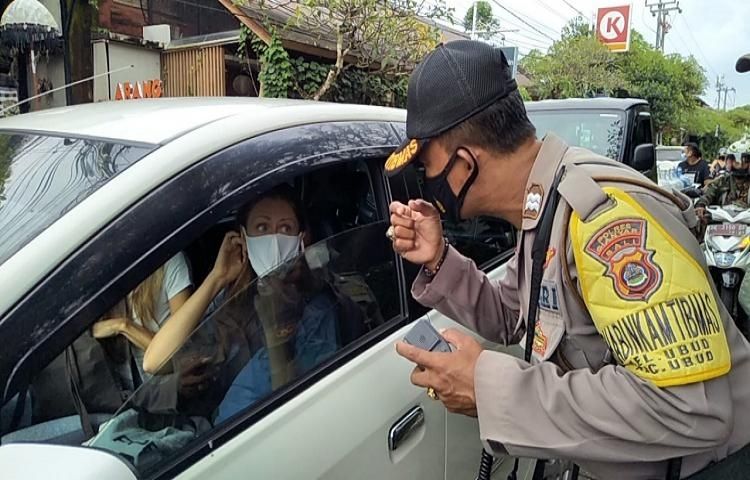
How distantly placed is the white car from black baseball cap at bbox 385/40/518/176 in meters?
0.36

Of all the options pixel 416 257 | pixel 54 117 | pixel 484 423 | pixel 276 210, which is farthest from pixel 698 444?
pixel 54 117

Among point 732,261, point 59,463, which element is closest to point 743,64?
point 732,261

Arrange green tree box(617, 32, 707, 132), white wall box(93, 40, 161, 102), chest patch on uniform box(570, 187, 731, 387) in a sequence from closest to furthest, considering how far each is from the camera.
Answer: chest patch on uniform box(570, 187, 731, 387)
white wall box(93, 40, 161, 102)
green tree box(617, 32, 707, 132)

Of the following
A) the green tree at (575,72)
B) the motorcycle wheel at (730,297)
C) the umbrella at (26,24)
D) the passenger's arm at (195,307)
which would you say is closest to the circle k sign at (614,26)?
the green tree at (575,72)

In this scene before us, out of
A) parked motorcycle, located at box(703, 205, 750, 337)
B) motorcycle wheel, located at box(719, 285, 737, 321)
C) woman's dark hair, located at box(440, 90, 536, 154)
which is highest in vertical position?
woman's dark hair, located at box(440, 90, 536, 154)

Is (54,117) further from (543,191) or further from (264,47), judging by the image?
(264,47)

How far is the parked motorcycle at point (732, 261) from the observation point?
15.3ft

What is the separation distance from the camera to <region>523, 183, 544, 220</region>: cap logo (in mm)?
1284

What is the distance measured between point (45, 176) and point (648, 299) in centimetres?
128

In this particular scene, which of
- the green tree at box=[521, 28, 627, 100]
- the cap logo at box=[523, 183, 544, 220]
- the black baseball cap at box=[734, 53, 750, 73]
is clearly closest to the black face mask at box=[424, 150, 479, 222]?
the cap logo at box=[523, 183, 544, 220]

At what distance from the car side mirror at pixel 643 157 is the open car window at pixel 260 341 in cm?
433

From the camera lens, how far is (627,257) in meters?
1.08

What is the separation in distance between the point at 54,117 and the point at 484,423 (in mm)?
1433

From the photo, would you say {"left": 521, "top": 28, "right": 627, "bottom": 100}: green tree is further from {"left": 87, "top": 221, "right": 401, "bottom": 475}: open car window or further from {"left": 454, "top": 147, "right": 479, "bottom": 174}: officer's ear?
{"left": 454, "top": 147, "right": 479, "bottom": 174}: officer's ear
